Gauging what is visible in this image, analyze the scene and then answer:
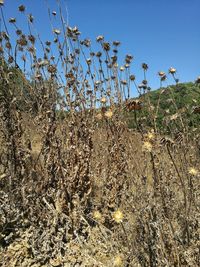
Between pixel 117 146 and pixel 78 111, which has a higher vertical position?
pixel 78 111

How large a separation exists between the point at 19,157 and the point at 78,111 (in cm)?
75

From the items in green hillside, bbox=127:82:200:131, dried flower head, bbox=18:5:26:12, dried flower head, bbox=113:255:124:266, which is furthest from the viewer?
dried flower head, bbox=18:5:26:12

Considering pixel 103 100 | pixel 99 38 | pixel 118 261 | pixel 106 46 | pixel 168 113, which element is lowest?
pixel 118 261

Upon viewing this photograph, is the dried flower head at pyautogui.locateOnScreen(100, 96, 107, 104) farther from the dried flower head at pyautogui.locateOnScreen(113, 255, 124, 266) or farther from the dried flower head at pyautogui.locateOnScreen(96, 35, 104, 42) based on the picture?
the dried flower head at pyautogui.locateOnScreen(113, 255, 124, 266)

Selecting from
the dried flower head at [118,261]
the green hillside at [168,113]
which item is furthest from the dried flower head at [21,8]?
the dried flower head at [118,261]

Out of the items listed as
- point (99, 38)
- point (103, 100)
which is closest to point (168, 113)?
point (103, 100)

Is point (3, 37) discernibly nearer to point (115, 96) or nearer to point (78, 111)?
point (78, 111)

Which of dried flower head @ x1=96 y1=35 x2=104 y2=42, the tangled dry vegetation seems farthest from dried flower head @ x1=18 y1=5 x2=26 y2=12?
dried flower head @ x1=96 y1=35 x2=104 y2=42

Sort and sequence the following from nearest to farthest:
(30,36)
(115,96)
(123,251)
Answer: (123,251) < (30,36) < (115,96)

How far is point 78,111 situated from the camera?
118 inches

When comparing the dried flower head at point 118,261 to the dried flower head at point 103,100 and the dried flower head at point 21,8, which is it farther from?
the dried flower head at point 21,8

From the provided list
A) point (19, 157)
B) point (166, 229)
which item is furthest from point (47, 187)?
point (166, 229)

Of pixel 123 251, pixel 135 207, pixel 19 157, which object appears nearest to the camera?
pixel 123 251

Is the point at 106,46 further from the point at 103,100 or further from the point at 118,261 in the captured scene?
the point at 118,261
